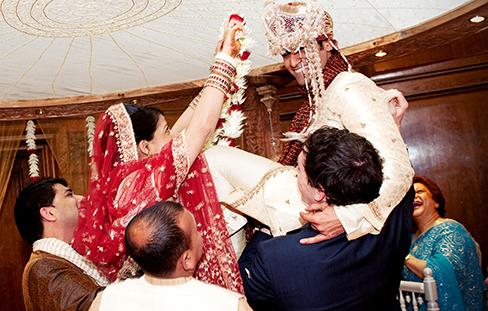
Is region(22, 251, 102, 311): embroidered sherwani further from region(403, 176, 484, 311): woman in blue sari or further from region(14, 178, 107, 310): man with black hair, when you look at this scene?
region(403, 176, 484, 311): woman in blue sari

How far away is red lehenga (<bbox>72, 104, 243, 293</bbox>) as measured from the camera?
6.23 feet

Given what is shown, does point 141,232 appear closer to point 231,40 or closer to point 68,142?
point 231,40

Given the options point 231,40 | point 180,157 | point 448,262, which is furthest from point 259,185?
point 448,262

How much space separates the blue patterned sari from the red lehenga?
1.66 metres

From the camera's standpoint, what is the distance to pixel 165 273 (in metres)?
1.50

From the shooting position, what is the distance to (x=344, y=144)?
4.85ft

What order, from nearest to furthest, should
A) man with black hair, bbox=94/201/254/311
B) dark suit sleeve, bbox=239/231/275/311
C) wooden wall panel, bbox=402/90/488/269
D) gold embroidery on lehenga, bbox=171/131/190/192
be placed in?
man with black hair, bbox=94/201/254/311 → dark suit sleeve, bbox=239/231/275/311 → gold embroidery on lehenga, bbox=171/131/190/192 → wooden wall panel, bbox=402/90/488/269

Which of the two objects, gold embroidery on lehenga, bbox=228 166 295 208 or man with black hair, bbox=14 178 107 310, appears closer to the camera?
gold embroidery on lehenga, bbox=228 166 295 208

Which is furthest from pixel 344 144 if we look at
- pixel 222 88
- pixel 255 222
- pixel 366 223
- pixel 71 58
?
pixel 71 58

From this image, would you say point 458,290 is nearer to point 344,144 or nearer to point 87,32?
point 344,144

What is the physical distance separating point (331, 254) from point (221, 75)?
73cm

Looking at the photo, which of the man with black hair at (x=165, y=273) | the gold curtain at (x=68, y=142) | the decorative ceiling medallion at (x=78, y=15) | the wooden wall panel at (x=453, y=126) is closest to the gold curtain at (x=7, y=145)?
the gold curtain at (x=68, y=142)

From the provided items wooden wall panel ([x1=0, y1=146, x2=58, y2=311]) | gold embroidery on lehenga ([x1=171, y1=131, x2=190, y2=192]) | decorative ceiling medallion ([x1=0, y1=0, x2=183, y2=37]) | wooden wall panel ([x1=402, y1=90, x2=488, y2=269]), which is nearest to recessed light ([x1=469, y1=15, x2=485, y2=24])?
decorative ceiling medallion ([x1=0, y1=0, x2=183, y2=37])

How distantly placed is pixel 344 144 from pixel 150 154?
2.88 ft
